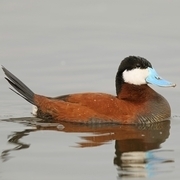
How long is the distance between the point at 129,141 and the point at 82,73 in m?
2.48

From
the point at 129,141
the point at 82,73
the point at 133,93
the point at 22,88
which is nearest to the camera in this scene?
the point at 129,141

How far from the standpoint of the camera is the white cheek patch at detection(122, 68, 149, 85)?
32.5ft

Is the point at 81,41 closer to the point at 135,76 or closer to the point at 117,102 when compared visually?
the point at 135,76

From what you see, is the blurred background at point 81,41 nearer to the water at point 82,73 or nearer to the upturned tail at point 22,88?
the water at point 82,73

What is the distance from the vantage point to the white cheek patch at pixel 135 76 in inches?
390

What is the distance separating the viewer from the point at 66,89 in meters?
10.8

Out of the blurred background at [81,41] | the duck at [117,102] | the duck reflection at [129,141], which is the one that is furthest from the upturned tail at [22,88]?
the blurred background at [81,41]

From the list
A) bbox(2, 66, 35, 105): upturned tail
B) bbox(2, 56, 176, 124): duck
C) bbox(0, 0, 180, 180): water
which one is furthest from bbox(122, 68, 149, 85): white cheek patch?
bbox(2, 66, 35, 105): upturned tail

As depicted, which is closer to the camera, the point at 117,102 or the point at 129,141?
the point at 129,141

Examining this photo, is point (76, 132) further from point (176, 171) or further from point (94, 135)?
point (176, 171)

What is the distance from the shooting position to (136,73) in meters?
9.94

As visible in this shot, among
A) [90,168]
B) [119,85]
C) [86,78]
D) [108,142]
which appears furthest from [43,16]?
[90,168]

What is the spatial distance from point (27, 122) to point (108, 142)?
124 centimetres

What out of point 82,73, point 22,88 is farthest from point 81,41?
point 22,88
